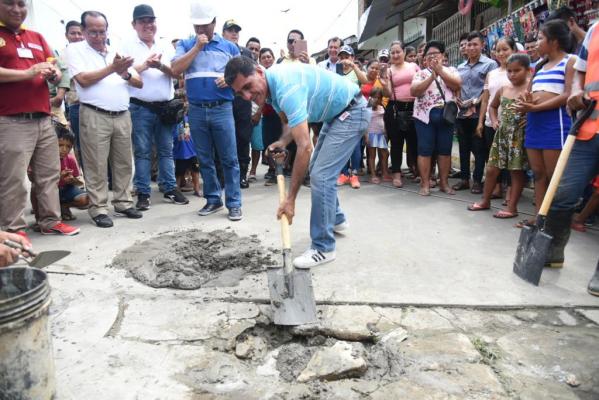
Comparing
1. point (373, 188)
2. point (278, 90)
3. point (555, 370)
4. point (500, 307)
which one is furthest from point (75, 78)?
point (555, 370)

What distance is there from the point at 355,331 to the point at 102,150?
10.9 feet

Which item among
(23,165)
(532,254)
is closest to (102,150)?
(23,165)

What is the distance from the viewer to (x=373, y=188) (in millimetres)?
6051

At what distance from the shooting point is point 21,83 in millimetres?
3674

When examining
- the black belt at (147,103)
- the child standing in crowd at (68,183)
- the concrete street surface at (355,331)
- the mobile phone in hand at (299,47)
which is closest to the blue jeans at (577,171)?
the concrete street surface at (355,331)

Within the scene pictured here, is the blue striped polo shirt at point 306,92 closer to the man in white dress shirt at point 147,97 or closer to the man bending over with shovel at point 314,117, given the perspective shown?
the man bending over with shovel at point 314,117

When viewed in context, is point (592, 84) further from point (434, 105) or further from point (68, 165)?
point (68, 165)

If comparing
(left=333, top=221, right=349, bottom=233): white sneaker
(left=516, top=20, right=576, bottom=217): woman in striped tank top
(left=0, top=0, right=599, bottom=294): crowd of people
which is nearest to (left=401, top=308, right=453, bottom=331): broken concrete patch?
(left=0, top=0, right=599, bottom=294): crowd of people

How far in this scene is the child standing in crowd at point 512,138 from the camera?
4.35 metres

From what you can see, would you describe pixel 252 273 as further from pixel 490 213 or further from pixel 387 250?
pixel 490 213

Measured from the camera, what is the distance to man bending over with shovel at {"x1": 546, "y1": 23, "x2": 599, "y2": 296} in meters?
2.88

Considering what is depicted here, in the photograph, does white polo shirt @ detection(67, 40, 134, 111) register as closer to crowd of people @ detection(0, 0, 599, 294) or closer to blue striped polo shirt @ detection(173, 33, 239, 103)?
crowd of people @ detection(0, 0, 599, 294)

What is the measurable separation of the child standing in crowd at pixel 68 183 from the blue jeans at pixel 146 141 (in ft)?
1.98

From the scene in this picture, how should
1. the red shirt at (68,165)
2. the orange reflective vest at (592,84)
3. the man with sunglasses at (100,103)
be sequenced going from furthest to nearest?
1. the red shirt at (68,165)
2. the man with sunglasses at (100,103)
3. the orange reflective vest at (592,84)
